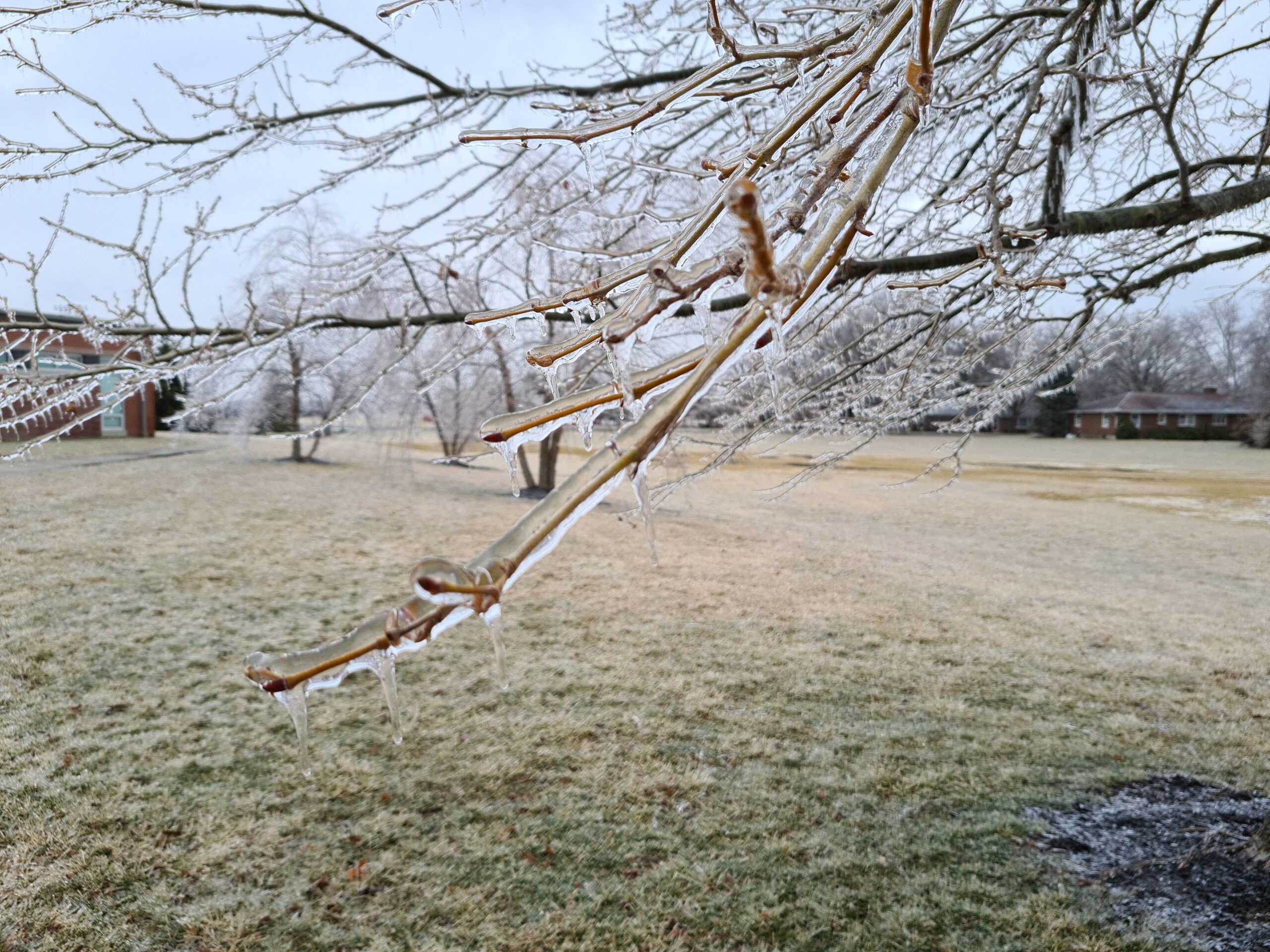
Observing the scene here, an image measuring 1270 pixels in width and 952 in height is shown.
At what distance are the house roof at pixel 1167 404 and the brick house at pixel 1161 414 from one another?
0.5 inches

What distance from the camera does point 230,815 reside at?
360 cm

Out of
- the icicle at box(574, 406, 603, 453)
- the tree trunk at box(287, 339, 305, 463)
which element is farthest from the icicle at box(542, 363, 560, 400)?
the tree trunk at box(287, 339, 305, 463)

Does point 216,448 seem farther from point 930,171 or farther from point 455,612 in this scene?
point 455,612

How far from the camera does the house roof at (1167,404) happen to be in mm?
15259

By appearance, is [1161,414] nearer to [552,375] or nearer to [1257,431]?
[1257,431]

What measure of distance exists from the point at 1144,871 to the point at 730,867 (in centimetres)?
175

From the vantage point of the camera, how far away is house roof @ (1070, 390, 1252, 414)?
1526cm

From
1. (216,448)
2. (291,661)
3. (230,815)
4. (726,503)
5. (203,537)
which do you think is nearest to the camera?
(291,661)

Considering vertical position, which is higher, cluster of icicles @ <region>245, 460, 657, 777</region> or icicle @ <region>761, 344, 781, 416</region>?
icicle @ <region>761, 344, 781, 416</region>

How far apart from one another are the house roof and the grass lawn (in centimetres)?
716

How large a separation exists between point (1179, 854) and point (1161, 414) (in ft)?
66.7

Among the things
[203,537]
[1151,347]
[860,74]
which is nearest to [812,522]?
[1151,347]

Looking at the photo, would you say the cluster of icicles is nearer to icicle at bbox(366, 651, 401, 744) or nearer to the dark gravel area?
icicle at bbox(366, 651, 401, 744)

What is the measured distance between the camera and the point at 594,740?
14.7 ft
